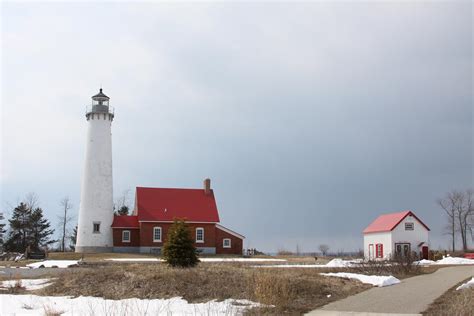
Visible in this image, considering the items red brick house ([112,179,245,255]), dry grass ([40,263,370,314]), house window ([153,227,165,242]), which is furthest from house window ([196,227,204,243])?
dry grass ([40,263,370,314])

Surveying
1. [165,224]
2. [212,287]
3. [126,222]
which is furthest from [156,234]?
[212,287]

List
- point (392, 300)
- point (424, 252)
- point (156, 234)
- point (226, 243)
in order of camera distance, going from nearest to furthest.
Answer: point (392, 300) → point (424, 252) → point (156, 234) → point (226, 243)

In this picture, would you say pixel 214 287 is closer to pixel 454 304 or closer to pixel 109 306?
pixel 109 306

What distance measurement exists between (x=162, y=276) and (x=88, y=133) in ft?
116

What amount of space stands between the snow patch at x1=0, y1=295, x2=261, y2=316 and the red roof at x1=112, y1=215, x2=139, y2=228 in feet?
114

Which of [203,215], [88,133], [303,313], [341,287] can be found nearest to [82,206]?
[88,133]

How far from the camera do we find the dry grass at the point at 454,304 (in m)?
12.7

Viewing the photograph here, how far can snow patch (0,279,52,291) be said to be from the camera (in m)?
20.2

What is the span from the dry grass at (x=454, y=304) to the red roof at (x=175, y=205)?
37172mm

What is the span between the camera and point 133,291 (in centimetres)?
1770

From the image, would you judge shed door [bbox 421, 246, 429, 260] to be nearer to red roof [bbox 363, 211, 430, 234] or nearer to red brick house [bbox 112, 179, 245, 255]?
red roof [bbox 363, 211, 430, 234]

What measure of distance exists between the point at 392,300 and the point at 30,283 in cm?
1434

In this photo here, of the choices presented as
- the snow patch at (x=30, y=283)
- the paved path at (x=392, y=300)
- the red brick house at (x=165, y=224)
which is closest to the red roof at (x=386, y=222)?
the red brick house at (x=165, y=224)

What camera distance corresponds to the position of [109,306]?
14883 millimetres
